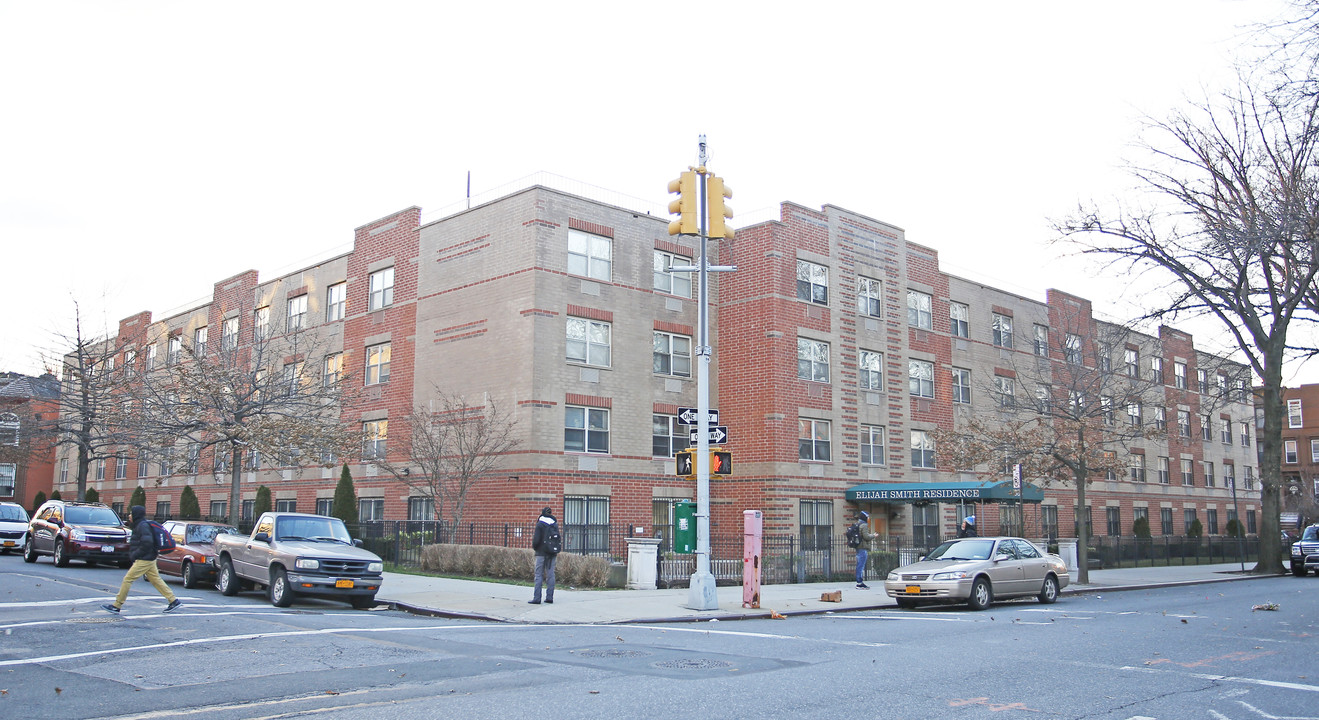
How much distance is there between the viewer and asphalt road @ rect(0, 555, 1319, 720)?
811cm

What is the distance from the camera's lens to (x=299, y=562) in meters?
16.4

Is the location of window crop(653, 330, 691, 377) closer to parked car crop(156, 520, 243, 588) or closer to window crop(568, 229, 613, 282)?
window crop(568, 229, 613, 282)

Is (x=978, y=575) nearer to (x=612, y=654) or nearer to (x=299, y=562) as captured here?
(x=612, y=654)

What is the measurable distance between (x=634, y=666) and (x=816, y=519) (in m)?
23.0

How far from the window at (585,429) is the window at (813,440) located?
6.36 m

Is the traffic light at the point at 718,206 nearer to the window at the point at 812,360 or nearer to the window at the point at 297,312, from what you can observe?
the window at the point at 812,360

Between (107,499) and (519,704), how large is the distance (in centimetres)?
4962

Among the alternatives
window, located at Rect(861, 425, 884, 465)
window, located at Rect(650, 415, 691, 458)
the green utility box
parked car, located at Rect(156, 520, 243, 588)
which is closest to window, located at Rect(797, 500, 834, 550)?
window, located at Rect(861, 425, 884, 465)

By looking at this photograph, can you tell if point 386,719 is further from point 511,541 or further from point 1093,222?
point 1093,222

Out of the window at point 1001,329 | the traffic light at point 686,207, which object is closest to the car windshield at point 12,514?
the traffic light at point 686,207

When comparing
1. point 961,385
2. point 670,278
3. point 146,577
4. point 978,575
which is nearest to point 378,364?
point 670,278

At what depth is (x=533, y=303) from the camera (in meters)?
29.6

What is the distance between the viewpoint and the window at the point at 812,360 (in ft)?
109

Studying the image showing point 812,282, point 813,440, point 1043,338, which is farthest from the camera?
point 1043,338
